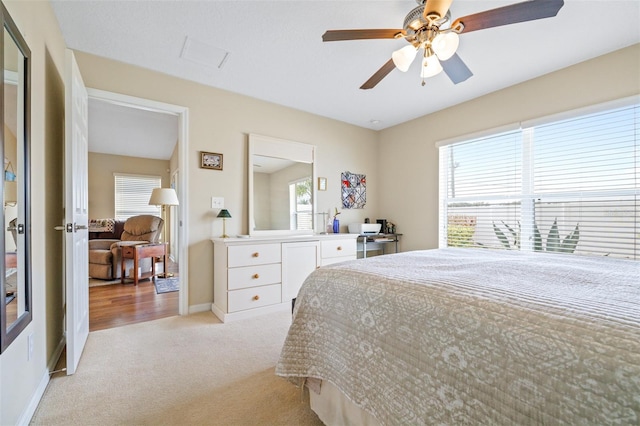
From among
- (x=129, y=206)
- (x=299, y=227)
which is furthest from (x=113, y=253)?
(x=299, y=227)

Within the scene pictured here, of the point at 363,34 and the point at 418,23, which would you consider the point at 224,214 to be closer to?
the point at 363,34

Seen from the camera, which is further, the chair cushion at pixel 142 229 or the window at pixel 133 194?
the window at pixel 133 194

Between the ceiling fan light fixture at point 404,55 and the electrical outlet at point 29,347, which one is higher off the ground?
the ceiling fan light fixture at point 404,55

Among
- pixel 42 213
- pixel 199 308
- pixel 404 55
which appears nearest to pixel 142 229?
pixel 199 308

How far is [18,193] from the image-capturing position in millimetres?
1329

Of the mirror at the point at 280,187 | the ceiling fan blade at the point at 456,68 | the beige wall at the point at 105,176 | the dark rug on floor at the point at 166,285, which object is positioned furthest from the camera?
the beige wall at the point at 105,176

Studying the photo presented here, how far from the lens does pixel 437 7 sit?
1455 millimetres

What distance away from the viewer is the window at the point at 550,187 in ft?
7.94

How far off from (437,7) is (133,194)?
23.7 feet

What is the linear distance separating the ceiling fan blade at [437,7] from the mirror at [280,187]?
7.67 feet

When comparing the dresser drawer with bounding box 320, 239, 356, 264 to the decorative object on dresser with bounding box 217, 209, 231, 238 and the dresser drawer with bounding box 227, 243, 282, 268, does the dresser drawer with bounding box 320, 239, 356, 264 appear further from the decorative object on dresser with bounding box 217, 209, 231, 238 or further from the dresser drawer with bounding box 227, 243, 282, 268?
the decorative object on dresser with bounding box 217, 209, 231, 238

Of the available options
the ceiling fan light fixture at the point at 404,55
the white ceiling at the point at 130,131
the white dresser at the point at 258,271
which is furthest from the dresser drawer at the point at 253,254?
the ceiling fan light fixture at the point at 404,55

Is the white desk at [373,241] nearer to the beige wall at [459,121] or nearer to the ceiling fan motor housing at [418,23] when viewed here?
the beige wall at [459,121]

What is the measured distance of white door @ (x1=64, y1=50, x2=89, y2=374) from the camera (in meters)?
1.77
